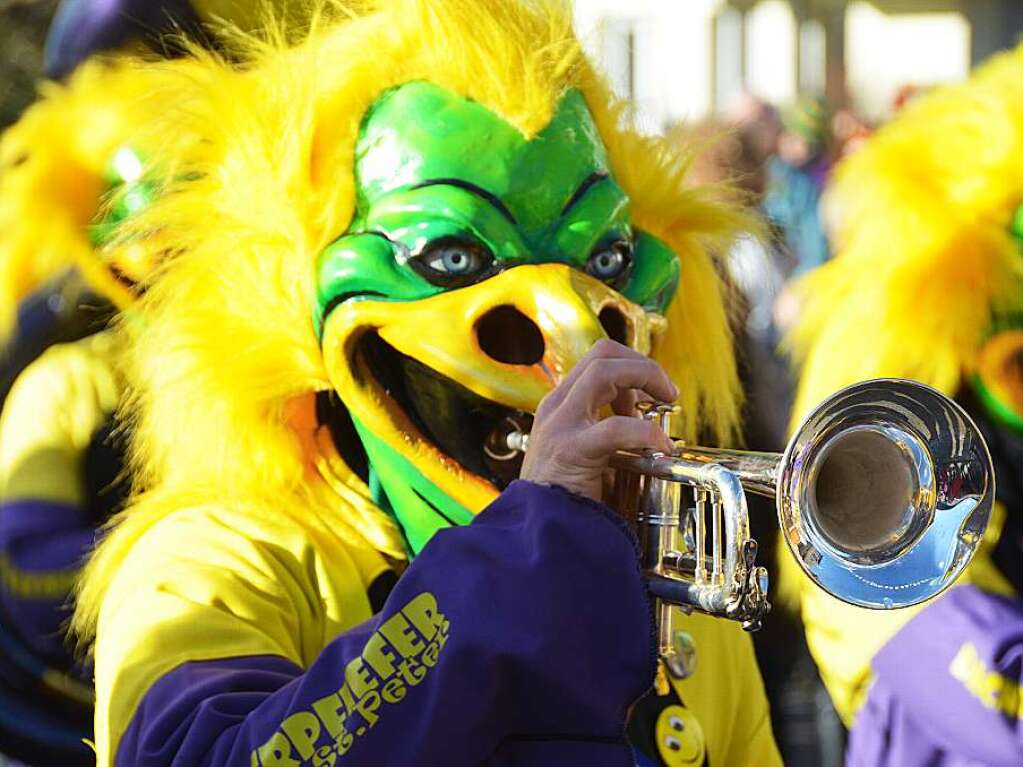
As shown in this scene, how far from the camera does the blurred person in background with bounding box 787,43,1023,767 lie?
114 inches

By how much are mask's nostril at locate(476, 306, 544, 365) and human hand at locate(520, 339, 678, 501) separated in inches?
11.7

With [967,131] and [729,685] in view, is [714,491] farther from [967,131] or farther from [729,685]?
[967,131]

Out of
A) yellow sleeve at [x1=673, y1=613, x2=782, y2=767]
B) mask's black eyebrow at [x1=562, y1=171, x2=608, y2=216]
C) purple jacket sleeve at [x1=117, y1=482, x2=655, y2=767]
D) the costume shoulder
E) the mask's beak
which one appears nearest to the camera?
purple jacket sleeve at [x1=117, y1=482, x2=655, y2=767]

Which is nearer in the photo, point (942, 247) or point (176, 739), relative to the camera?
point (176, 739)

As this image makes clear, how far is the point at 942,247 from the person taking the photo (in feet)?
10.2

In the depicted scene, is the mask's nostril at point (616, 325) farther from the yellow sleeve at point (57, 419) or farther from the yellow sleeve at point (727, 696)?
the yellow sleeve at point (57, 419)

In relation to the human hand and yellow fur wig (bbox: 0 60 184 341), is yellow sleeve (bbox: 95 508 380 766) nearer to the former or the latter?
the human hand

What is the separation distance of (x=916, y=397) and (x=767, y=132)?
5754mm

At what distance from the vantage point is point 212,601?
1.86m

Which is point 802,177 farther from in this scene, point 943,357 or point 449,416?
point 449,416

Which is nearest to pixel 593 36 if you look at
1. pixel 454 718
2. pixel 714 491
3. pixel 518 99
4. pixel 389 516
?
pixel 518 99

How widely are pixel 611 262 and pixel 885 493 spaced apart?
1.72 feet

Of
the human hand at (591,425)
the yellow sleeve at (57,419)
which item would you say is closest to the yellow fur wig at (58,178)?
the yellow sleeve at (57,419)

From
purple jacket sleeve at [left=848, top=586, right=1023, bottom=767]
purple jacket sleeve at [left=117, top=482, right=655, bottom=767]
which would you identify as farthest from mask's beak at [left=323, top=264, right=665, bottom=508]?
purple jacket sleeve at [left=848, top=586, right=1023, bottom=767]
